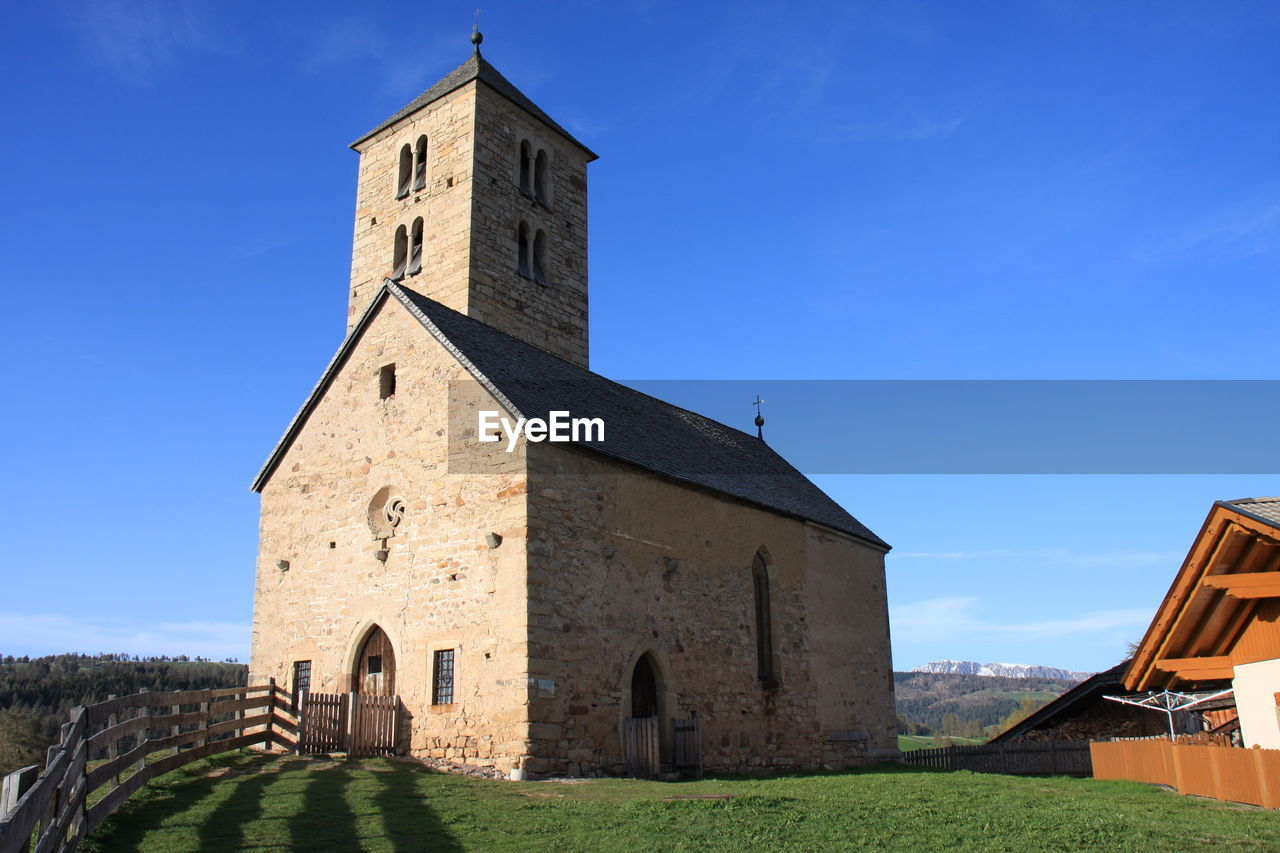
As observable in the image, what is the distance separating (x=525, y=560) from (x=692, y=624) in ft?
16.6

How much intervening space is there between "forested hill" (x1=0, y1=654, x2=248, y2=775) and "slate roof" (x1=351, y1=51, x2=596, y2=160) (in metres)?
25.3

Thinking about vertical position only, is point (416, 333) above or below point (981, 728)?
above

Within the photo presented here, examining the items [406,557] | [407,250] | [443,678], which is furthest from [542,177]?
[443,678]

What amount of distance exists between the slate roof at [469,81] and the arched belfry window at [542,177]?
1.13m

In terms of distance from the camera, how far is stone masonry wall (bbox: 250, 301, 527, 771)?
16.6 metres

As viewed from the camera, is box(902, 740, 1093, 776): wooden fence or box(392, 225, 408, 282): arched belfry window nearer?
box(902, 740, 1093, 776): wooden fence

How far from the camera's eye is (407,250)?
1147 inches

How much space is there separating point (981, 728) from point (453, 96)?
3529 inches

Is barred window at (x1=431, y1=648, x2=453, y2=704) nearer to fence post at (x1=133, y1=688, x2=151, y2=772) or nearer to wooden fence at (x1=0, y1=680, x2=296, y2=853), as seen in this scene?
wooden fence at (x1=0, y1=680, x2=296, y2=853)

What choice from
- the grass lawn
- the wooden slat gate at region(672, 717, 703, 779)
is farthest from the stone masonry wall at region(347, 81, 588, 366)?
the grass lawn

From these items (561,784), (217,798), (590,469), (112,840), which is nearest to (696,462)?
(590,469)

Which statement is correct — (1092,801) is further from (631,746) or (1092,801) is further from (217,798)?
(217,798)

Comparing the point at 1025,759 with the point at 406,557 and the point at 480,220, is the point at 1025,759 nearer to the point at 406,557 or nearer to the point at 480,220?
the point at 406,557

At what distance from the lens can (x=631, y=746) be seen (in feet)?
57.6
